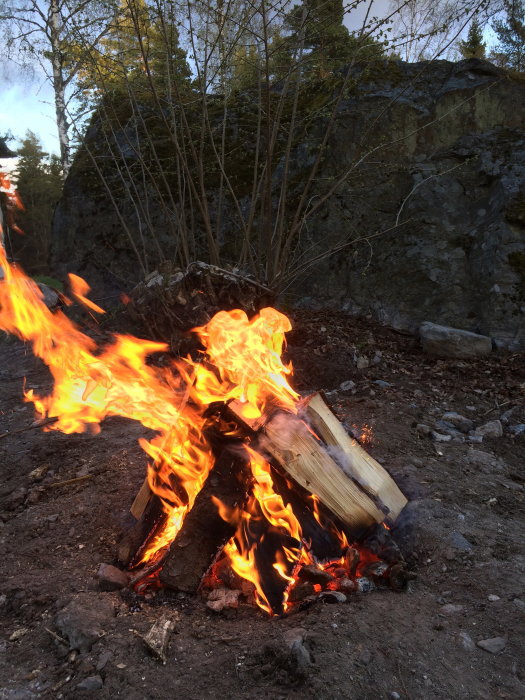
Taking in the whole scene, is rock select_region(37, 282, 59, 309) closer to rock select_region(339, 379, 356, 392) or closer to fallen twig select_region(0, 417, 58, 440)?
fallen twig select_region(0, 417, 58, 440)

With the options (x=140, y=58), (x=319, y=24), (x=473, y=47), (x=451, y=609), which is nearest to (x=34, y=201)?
(x=473, y=47)

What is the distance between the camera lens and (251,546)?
223 cm

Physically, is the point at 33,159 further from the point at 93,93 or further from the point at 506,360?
the point at 506,360

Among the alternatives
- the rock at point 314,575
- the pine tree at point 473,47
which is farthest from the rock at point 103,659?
the pine tree at point 473,47

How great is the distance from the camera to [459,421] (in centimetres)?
369

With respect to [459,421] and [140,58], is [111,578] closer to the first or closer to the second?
[459,421]

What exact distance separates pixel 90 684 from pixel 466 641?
1.30 meters

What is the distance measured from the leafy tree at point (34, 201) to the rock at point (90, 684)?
2648 cm

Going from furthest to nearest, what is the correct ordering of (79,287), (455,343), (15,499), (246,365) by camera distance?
(79,287) → (455,343) → (15,499) → (246,365)

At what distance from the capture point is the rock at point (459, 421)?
3629 mm

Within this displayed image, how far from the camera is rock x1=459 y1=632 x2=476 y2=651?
1.69 meters

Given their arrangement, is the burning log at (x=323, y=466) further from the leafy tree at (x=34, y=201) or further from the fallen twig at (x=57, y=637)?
the leafy tree at (x=34, y=201)

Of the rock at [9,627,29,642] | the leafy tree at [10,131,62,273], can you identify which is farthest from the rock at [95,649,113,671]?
the leafy tree at [10,131,62,273]

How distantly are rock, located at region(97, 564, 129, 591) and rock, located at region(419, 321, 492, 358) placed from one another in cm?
364
